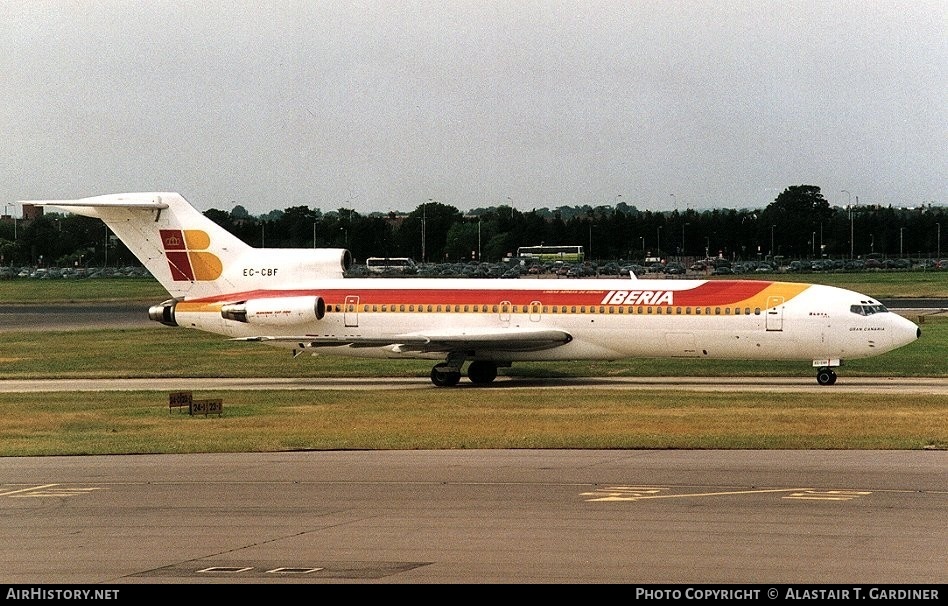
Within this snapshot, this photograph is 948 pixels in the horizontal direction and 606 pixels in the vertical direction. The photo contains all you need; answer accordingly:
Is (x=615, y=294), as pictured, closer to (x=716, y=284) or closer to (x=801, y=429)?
(x=716, y=284)

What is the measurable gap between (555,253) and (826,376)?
13273cm

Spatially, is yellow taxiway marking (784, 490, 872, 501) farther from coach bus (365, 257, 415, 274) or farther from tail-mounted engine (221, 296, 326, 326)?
coach bus (365, 257, 415, 274)

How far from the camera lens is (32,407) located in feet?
121

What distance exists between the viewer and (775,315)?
41.5 meters

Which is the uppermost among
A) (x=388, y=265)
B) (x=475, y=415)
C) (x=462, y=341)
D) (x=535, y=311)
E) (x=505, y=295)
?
(x=388, y=265)

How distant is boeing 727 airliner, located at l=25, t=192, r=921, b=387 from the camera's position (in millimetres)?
41531

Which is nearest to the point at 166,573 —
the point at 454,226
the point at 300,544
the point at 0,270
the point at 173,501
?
the point at 300,544

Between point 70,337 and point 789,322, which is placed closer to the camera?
point 789,322

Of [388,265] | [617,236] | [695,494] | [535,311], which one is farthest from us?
[617,236]

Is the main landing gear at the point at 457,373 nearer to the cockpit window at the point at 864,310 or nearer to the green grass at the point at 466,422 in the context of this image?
the green grass at the point at 466,422

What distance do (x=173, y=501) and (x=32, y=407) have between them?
16.7 metres

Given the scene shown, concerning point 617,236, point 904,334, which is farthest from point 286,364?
point 617,236

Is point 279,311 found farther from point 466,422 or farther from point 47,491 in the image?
point 47,491

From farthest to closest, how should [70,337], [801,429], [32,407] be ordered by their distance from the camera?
1. [70,337]
2. [32,407]
3. [801,429]
